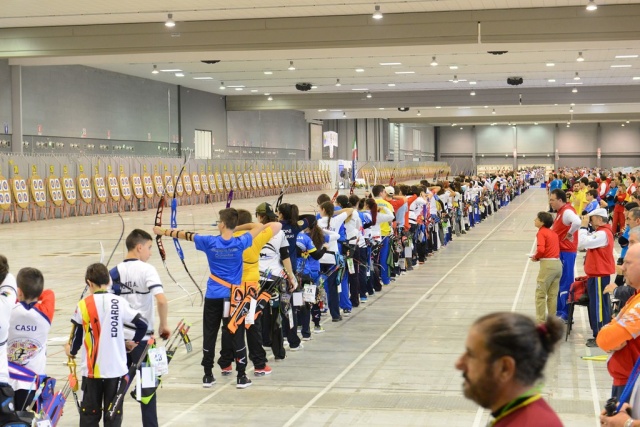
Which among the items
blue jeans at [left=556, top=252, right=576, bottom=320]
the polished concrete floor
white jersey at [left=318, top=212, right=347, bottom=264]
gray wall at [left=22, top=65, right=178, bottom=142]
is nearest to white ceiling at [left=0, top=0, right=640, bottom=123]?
gray wall at [left=22, top=65, right=178, bottom=142]

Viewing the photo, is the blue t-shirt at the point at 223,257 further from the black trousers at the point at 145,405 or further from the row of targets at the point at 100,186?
A: the row of targets at the point at 100,186

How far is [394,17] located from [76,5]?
8.11 m

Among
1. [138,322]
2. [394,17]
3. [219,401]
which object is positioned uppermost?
[394,17]

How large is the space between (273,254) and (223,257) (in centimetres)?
128

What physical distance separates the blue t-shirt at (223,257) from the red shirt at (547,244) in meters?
3.78

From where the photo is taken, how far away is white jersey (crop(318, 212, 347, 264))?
10.6m

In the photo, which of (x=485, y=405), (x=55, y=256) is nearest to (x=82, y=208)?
(x=55, y=256)

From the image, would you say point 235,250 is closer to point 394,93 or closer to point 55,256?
point 55,256

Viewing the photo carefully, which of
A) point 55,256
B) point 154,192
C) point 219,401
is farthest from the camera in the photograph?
point 154,192

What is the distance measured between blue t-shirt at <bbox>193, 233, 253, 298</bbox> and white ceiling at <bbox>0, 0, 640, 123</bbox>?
14777 millimetres

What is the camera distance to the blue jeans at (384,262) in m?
14.0

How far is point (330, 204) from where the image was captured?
35.7 feet

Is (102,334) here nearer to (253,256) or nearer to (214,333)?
(214,333)

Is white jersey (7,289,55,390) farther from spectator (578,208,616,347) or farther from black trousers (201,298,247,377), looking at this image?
spectator (578,208,616,347)
